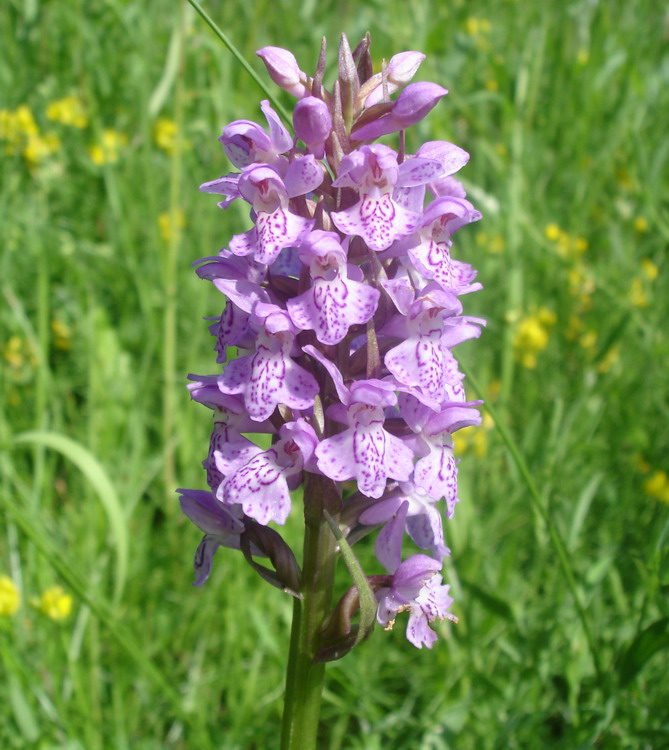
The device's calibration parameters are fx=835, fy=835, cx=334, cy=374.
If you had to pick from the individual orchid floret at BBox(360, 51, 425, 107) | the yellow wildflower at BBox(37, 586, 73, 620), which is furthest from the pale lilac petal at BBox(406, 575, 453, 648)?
the yellow wildflower at BBox(37, 586, 73, 620)

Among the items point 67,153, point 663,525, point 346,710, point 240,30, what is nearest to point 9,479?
point 346,710

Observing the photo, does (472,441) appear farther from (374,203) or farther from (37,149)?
(37,149)

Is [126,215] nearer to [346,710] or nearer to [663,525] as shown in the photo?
[346,710]

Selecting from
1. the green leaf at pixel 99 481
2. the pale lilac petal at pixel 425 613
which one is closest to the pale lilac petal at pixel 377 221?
the pale lilac petal at pixel 425 613

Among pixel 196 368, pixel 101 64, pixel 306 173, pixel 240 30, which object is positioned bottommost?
pixel 196 368

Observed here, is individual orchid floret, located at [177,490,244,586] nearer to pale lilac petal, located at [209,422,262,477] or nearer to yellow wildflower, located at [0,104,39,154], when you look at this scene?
pale lilac petal, located at [209,422,262,477]

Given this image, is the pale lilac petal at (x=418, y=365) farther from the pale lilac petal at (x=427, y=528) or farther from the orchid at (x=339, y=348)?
the pale lilac petal at (x=427, y=528)
